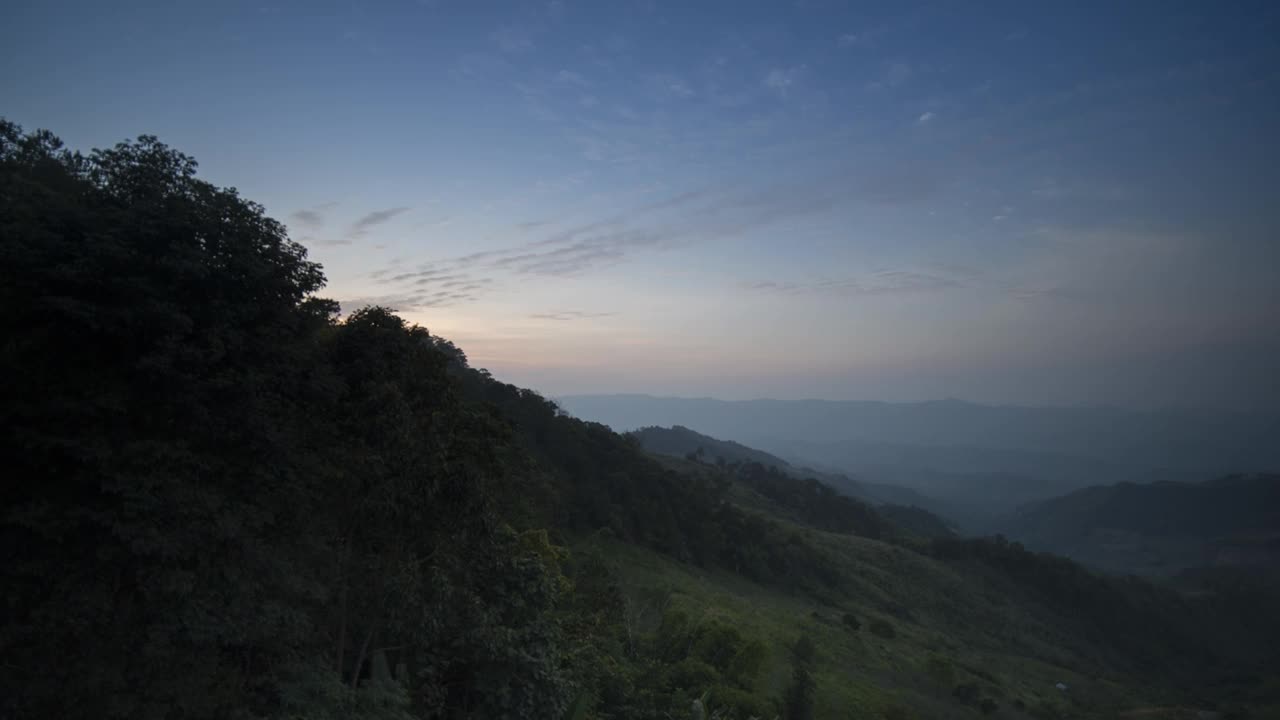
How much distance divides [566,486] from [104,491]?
106 feet

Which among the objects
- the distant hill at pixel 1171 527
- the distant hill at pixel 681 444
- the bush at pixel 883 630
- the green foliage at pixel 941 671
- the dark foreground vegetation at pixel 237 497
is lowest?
the distant hill at pixel 1171 527

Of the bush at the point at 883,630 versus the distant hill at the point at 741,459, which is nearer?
the bush at the point at 883,630

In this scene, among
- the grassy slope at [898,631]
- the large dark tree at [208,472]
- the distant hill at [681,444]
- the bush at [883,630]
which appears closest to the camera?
the large dark tree at [208,472]

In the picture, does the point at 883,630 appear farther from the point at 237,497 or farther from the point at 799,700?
the point at 237,497

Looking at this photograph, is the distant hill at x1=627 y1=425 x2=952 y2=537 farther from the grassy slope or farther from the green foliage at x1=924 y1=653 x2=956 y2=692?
the green foliage at x1=924 y1=653 x2=956 y2=692

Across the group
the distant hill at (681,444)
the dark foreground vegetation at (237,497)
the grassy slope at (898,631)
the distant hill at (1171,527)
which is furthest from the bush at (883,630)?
the distant hill at (1171,527)

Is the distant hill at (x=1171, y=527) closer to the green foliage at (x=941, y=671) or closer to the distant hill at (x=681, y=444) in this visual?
the distant hill at (x=681, y=444)

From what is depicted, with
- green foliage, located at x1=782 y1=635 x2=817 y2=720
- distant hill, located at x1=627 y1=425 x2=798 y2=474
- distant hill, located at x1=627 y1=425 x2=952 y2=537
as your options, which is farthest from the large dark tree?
distant hill, located at x1=627 y1=425 x2=798 y2=474

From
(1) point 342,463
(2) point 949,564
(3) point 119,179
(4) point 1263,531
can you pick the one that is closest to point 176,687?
(1) point 342,463

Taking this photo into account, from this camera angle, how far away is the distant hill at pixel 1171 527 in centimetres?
13488

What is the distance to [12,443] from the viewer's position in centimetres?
760

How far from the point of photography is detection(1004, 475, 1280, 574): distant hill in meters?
135

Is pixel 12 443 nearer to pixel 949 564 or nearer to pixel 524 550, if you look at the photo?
pixel 524 550

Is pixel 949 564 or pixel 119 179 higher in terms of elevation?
pixel 119 179
